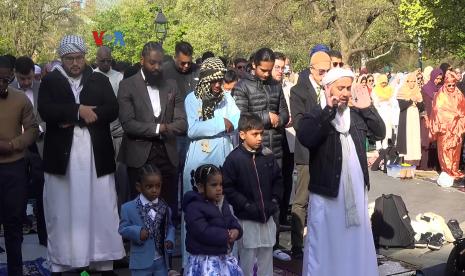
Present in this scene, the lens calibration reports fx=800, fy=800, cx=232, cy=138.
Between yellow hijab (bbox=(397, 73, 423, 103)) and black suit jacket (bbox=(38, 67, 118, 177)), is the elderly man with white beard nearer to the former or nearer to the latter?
black suit jacket (bbox=(38, 67, 118, 177))

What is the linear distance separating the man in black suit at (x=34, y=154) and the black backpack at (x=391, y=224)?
142 inches

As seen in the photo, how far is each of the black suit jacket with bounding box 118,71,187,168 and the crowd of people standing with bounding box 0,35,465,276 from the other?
0.01 meters

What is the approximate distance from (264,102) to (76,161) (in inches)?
77.6

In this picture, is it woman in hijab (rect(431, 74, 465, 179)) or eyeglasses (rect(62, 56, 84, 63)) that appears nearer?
eyeglasses (rect(62, 56, 84, 63))

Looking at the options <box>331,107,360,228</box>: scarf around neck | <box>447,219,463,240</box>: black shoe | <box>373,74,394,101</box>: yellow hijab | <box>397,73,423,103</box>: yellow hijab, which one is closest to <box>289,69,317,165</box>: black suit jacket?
<box>331,107,360,228</box>: scarf around neck

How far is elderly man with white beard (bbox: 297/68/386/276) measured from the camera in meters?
5.98

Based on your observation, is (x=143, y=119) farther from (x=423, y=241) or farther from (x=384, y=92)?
(x=384, y=92)

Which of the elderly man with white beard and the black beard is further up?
the black beard

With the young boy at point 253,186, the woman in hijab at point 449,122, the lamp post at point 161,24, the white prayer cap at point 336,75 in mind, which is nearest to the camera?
the white prayer cap at point 336,75

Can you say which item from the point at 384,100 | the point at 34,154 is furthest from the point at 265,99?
the point at 384,100

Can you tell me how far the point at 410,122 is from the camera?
47.8 ft

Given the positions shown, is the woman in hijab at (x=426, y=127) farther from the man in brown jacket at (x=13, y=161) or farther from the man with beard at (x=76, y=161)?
the man in brown jacket at (x=13, y=161)

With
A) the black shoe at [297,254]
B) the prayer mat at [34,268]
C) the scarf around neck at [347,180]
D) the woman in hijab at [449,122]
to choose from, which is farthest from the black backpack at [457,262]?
the woman in hijab at [449,122]

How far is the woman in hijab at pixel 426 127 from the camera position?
14.9 m
